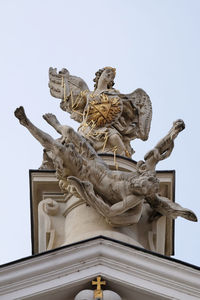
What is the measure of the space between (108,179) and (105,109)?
11.5 feet

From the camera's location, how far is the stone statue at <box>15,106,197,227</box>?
13.9 m

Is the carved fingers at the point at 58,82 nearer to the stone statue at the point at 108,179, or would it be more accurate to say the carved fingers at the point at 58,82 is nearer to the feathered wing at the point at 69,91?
the feathered wing at the point at 69,91

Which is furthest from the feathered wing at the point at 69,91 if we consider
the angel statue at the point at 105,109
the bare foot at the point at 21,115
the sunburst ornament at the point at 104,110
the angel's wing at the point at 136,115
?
the bare foot at the point at 21,115

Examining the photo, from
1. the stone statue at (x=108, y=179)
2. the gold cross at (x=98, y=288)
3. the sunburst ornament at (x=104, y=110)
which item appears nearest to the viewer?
the gold cross at (x=98, y=288)

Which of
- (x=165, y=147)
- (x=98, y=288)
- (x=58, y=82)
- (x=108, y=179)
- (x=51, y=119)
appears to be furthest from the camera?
(x=58, y=82)

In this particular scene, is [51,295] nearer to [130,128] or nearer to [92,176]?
[92,176]

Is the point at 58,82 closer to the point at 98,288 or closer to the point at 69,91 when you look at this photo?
the point at 69,91

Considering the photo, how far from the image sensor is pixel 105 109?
17.7 m

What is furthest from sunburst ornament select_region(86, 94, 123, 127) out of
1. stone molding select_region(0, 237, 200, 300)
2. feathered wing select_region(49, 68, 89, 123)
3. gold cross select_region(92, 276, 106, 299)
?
gold cross select_region(92, 276, 106, 299)

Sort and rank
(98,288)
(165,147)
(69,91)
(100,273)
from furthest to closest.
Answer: (69,91), (165,147), (100,273), (98,288)

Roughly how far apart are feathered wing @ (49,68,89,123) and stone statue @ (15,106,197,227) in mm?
3397

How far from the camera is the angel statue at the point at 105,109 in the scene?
17.2 m

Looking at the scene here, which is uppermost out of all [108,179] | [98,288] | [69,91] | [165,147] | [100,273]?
[69,91]

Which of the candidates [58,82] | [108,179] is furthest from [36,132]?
[58,82]
